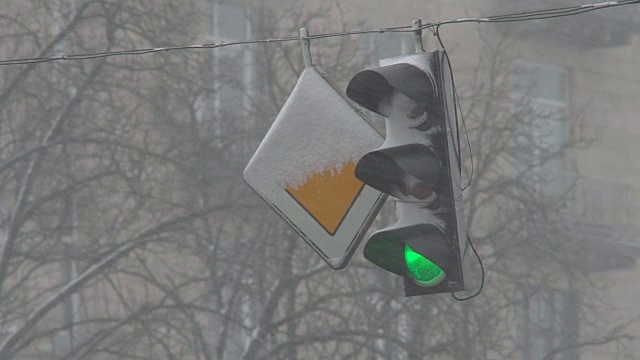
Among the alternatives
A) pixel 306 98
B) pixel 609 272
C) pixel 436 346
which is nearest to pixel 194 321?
pixel 436 346

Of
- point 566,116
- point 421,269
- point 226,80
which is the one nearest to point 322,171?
point 421,269

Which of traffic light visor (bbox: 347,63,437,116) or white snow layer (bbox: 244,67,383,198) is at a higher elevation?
traffic light visor (bbox: 347,63,437,116)

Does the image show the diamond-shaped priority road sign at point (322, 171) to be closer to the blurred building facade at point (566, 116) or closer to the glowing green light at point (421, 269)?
the glowing green light at point (421, 269)

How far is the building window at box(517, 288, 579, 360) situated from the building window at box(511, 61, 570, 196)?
77 cm

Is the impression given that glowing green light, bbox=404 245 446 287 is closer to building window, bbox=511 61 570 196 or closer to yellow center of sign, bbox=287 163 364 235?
yellow center of sign, bbox=287 163 364 235

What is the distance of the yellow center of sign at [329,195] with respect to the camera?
16.7 feet

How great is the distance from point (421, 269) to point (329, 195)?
943 millimetres

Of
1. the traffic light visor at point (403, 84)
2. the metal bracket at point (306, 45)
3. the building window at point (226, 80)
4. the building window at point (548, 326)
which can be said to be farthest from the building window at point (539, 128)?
the traffic light visor at point (403, 84)

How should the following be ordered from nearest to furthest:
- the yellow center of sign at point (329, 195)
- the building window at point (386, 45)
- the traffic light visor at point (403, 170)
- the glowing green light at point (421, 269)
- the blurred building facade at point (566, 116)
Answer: the traffic light visor at point (403, 170), the glowing green light at point (421, 269), the yellow center of sign at point (329, 195), the building window at point (386, 45), the blurred building facade at point (566, 116)

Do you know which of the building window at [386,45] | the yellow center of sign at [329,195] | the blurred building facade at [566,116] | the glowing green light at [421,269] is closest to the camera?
the glowing green light at [421,269]

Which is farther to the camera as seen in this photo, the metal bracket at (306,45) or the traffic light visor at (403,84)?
the metal bracket at (306,45)

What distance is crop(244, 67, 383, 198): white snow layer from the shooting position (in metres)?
5.10

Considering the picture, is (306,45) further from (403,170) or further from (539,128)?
(539,128)

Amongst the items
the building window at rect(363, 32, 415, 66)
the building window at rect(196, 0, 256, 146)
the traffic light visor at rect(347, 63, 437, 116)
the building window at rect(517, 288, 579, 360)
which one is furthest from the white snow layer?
the building window at rect(517, 288, 579, 360)
